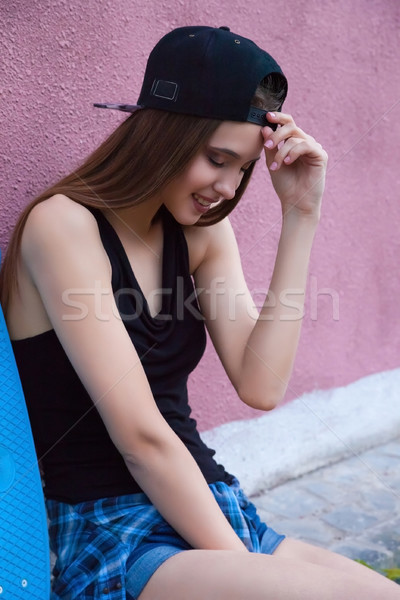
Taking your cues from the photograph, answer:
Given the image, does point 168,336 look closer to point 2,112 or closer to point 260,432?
point 2,112

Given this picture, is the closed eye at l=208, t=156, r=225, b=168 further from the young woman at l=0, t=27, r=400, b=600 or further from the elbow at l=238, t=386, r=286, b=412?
the elbow at l=238, t=386, r=286, b=412

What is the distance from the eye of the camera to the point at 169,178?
1863 mm

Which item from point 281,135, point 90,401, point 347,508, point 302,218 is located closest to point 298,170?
point 302,218

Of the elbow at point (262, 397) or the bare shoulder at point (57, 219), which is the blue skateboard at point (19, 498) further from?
the elbow at point (262, 397)

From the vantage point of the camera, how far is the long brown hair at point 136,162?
6.01 ft

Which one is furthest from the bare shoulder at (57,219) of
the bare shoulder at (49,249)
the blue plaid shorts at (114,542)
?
the blue plaid shorts at (114,542)

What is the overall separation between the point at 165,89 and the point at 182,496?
3.14 feet

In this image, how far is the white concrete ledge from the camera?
3.23 m

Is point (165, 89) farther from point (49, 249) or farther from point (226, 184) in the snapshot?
point (49, 249)

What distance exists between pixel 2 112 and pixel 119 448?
3.34 ft

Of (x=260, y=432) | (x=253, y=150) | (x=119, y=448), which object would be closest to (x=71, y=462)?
(x=119, y=448)

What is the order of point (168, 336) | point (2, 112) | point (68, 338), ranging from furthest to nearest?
point (2, 112), point (168, 336), point (68, 338)

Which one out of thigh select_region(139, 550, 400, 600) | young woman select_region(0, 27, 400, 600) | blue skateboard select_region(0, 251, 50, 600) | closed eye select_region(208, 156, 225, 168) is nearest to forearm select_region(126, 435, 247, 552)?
young woman select_region(0, 27, 400, 600)

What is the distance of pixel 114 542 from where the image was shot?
1.74 meters
